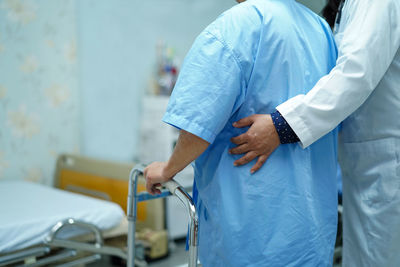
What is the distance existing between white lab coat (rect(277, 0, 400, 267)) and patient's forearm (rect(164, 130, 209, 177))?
0.71ft

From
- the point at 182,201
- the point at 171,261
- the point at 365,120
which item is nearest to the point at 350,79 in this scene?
the point at 365,120

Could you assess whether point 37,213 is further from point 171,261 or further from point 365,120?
point 365,120

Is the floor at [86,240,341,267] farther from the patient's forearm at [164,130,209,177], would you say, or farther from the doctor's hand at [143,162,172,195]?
the patient's forearm at [164,130,209,177]

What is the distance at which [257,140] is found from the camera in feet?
3.31

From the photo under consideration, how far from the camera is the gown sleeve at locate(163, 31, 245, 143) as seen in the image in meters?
0.95

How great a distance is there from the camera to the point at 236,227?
1017 millimetres

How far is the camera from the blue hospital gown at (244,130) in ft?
3.14

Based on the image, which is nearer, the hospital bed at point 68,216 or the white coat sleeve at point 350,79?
the white coat sleeve at point 350,79

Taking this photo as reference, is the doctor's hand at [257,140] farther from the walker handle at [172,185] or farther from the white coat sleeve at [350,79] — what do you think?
the walker handle at [172,185]

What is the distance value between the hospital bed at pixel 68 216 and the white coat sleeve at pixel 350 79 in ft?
4.23

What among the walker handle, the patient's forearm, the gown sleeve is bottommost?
the walker handle

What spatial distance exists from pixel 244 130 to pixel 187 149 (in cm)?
16

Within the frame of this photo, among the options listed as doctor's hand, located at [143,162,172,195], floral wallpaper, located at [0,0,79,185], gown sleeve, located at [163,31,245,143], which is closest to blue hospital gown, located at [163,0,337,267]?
gown sleeve, located at [163,31,245,143]

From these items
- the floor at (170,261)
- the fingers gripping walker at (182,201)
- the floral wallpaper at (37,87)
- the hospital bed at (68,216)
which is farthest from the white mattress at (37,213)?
the fingers gripping walker at (182,201)
